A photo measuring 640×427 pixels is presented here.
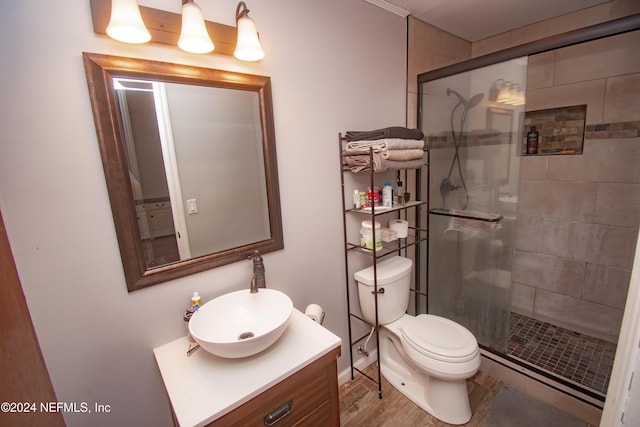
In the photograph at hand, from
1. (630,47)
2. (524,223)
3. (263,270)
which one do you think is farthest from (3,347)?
(630,47)

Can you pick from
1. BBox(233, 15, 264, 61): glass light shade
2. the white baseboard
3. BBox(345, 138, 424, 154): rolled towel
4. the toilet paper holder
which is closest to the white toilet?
the white baseboard

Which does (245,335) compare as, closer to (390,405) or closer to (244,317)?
(244,317)

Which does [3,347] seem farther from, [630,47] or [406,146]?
[630,47]

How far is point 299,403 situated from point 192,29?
1394mm

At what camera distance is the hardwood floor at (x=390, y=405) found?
1.59 m

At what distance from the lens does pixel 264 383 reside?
92 cm

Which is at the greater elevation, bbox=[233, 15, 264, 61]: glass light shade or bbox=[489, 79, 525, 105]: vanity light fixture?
bbox=[233, 15, 264, 61]: glass light shade

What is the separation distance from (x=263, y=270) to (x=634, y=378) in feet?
4.18

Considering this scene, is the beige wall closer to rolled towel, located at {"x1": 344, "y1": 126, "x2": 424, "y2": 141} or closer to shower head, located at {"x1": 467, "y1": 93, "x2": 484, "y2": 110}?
shower head, located at {"x1": 467, "y1": 93, "x2": 484, "y2": 110}

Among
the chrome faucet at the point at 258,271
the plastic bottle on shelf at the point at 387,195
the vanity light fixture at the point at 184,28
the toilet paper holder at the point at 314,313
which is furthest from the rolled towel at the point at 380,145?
the toilet paper holder at the point at 314,313

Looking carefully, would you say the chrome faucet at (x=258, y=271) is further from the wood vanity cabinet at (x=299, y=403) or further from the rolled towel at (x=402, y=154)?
the rolled towel at (x=402, y=154)

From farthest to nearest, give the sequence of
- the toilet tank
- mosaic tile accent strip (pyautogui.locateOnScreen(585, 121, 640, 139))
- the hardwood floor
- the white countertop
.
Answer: mosaic tile accent strip (pyautogui.locateOnScreen(585, 121, 640, 139))
the toilet tank
the hardwood floor
the white countertop

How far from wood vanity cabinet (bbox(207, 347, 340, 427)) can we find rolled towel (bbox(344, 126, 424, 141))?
1.07 m

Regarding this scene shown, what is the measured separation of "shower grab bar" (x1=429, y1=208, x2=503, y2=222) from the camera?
70.3 inches
